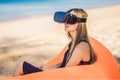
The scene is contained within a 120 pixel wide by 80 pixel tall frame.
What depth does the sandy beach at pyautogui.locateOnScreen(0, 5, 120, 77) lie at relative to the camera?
279 cm

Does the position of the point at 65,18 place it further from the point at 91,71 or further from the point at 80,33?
the point at 91,71

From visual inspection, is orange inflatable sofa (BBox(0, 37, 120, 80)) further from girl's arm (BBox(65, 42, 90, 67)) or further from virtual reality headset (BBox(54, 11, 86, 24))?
virtual reality headset (BBox(54, 11, 86, 24))

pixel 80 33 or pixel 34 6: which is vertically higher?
pixel 34 6

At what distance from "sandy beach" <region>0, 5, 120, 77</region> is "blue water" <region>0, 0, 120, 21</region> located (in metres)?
0.04

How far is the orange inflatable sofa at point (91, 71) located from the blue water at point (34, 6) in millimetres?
301

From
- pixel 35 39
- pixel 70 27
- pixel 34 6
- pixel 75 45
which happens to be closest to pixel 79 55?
pixel 75 45

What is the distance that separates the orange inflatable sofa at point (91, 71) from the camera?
2.78 metres

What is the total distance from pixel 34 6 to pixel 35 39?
26cm

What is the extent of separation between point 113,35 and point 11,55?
0.86 m

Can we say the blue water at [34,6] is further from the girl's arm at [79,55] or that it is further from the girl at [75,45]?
the girl's arm at [79,55]

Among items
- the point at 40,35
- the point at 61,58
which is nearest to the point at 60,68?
the point at 61,58

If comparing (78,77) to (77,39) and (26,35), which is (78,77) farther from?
(26,35)

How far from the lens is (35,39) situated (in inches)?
112

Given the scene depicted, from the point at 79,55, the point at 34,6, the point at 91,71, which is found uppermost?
the point at 34,6
